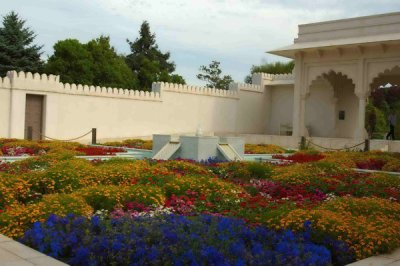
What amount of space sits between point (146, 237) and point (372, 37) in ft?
63.6

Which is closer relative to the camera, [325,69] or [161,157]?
[161,157]

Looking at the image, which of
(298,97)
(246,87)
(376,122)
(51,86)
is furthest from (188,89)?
(376,122)

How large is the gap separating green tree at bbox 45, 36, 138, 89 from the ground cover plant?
25.5m

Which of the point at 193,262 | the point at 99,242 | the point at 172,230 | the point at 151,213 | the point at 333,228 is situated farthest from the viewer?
the point at 151,213

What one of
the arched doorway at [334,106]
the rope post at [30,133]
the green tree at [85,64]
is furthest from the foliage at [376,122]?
the rope post at [30,133]

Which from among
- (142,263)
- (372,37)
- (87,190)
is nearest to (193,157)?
(87,190)

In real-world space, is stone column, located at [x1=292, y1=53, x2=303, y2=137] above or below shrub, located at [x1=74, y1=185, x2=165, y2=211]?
above

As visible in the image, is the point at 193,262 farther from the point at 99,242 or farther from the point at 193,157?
the point at 193,157

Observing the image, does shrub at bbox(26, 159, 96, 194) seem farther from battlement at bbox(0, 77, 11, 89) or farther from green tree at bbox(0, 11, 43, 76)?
green tree at bbox(0, 11, 43, 76)

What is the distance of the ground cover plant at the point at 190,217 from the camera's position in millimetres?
4219

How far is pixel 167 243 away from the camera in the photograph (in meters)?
4.34

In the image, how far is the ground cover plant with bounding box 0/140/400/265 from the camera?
4.22 m

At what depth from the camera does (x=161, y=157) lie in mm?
13609

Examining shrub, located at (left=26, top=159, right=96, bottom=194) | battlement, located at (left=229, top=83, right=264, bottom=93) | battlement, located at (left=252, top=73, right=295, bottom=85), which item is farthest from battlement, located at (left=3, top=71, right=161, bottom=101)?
shrub, located at (left=26, top=159, right=96, bottom=194)
